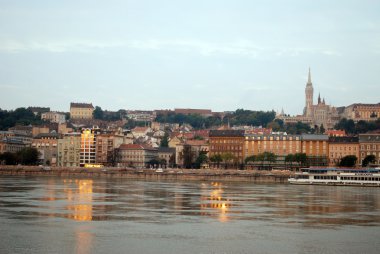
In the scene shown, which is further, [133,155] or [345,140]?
[133,155]

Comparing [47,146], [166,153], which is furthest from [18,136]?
[166,153]

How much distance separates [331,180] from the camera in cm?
10312

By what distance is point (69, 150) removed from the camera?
164375 mm

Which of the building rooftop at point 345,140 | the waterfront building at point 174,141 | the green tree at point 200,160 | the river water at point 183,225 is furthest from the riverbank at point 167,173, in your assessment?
the river water at point 183,225

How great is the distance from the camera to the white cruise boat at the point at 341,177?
330 feet

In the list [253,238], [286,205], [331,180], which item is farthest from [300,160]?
[253,238]

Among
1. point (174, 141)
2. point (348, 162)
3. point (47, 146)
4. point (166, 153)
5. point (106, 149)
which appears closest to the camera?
point (348, 162)

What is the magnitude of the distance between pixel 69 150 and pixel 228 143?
34543 millimetres

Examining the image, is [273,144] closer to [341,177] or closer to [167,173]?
[167,173]

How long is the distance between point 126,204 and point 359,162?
302 ft

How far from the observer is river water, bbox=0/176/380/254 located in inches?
1353

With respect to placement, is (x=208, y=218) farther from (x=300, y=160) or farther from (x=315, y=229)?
(x=300, y=160)

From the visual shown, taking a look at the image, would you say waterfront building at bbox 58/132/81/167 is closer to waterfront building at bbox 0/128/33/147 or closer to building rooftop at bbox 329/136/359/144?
waterfront building at bbox 0/128/33/147

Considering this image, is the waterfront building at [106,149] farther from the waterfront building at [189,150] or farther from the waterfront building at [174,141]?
the waterfront building at [174,141]
